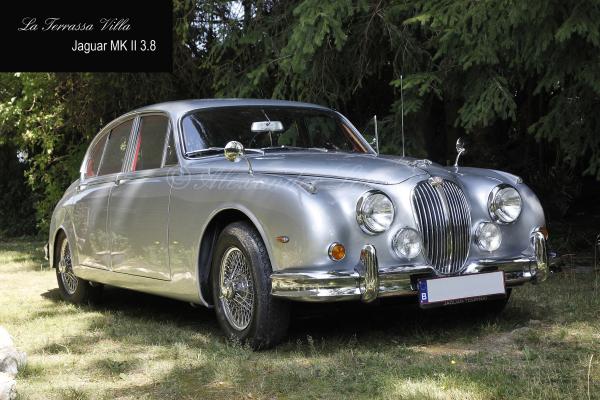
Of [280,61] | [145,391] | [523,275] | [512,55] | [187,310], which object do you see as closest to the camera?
[145,391]

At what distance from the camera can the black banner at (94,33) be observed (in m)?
12.4

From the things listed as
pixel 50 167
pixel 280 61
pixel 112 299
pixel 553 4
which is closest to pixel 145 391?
pixel 112 299

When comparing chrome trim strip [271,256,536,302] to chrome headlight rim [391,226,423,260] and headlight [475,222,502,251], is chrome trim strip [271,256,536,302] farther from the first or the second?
headlight [475,222,502,251]

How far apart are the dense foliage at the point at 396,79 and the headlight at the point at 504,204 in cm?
136

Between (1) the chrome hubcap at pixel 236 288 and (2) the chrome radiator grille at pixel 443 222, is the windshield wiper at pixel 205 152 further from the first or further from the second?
(2) the chrome radiator grille at pixel 443 222

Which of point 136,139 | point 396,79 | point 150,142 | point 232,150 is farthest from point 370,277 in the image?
point 396,79

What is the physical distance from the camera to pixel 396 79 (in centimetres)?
934

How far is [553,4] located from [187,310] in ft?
12.9

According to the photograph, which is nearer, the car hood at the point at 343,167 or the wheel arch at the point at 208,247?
the car hood at the point at 343,167

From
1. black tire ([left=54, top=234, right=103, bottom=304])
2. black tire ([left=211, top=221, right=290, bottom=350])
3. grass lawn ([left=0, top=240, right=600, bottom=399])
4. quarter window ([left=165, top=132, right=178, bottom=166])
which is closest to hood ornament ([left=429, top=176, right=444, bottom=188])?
grass lawn ([left=0, top=240, right=600, bottom=399])

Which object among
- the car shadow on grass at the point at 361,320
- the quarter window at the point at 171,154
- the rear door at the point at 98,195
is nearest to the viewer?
the car shadow on grass at the point at 361,320

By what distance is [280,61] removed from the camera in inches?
375

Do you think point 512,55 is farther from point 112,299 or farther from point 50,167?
point 50,167

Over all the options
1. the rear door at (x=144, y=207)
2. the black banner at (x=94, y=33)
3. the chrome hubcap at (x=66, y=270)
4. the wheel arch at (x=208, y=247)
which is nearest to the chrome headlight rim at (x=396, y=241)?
the wheel arch at (x=208, y=247)
